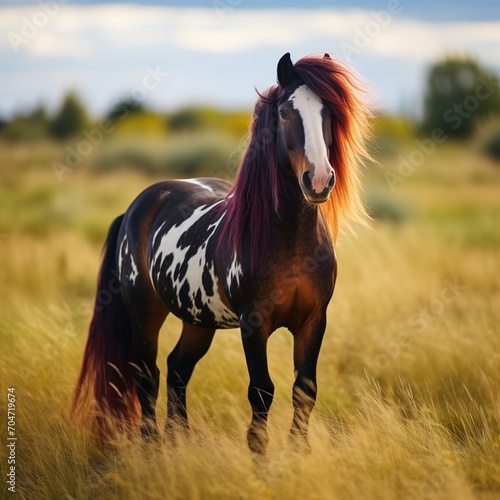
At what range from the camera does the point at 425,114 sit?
4750 centimetres

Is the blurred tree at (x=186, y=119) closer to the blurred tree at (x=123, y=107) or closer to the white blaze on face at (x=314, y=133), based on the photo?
the blurred tree at (x=123, y=107)

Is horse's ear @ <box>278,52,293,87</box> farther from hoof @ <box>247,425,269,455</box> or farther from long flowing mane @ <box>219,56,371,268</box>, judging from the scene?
hoof @ <box>247,425,269,455</box>

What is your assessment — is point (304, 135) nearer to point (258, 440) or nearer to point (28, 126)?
point (258, 440)

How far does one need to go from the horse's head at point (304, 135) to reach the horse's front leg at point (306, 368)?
739mm

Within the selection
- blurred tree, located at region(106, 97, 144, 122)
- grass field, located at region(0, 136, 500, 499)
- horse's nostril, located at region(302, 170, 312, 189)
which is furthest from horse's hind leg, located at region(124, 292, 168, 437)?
blurred tree, located at region(106, 97, 144, 122)

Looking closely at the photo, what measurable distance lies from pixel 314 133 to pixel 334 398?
205 centimetres

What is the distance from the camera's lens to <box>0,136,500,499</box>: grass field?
10.8 feet

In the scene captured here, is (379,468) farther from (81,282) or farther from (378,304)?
(81,282)

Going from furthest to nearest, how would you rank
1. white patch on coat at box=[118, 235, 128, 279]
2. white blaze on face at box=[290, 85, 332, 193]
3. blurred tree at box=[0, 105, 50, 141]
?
blurred tree at box=[0, 105, 50, 141]
white patch on coat at box=[118, 235, 128, 279]
white blaze on face at box=[290, 85, 332, 193]

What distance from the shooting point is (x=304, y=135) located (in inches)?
128

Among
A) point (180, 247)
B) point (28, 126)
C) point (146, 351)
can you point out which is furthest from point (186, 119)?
point (180, 247)

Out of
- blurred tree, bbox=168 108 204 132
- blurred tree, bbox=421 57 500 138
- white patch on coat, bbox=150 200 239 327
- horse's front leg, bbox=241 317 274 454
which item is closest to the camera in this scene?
horse's front leg, bbox=241 317 274 454

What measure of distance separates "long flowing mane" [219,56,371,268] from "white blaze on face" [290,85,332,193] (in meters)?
0.05

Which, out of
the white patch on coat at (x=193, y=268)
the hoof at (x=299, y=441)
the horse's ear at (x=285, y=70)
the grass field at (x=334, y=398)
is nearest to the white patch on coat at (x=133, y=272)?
the white patch on coat at (x=193, y=268)
